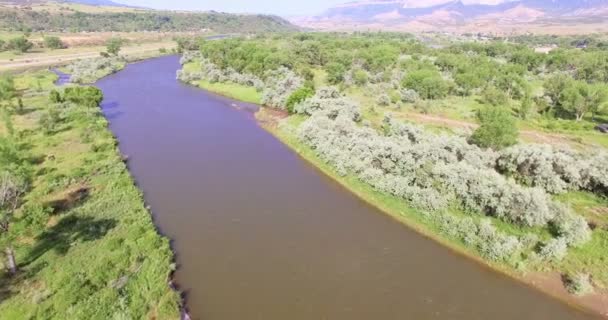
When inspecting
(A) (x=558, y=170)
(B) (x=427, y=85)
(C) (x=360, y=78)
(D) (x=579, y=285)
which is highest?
(B) (x=427, y=85)

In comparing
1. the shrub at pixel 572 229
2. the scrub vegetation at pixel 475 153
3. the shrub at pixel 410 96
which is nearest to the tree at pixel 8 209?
the scrub vegetation at pixel 475 153

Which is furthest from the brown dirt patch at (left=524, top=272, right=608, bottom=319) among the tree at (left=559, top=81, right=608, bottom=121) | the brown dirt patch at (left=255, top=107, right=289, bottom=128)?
the tree at (left=559, top=81, right=608, bottom=121)

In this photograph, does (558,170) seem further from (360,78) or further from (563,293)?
(360,78)

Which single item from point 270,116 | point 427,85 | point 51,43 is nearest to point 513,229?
point 270,116

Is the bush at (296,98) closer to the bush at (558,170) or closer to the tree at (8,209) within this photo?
the bush at (558,170)

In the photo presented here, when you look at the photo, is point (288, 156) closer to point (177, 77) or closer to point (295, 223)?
point (295, 223)

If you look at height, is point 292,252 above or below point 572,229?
below

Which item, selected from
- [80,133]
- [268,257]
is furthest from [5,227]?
[80,133]
